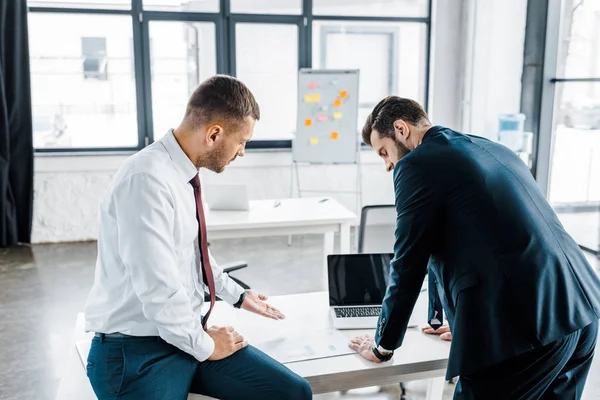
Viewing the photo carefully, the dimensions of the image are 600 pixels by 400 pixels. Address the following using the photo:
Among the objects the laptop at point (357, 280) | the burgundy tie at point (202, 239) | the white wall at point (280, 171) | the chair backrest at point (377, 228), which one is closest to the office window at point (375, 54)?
the white wall at point (280, 171)

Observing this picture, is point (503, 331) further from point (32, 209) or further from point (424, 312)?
point (32, 209)

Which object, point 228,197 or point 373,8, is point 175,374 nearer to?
point 228,197

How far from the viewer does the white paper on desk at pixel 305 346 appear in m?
1.68

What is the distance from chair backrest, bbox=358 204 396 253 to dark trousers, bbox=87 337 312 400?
1.38m

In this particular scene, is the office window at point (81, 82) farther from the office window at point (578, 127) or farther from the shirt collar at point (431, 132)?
the shirt collar at point (431, 132)

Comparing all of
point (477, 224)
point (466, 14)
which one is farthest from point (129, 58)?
point (477, 224)

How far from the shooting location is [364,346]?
1688mm

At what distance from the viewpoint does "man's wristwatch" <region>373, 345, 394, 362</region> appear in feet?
5.31

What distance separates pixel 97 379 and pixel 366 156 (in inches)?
190

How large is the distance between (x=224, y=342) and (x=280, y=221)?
72.5 inches

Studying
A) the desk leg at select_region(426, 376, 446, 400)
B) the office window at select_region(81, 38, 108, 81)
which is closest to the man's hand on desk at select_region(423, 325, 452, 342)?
the desk leg at select_region(426, 376, 446, 400)

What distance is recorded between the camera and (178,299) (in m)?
1.45

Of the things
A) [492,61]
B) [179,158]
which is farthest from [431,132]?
[492,61]

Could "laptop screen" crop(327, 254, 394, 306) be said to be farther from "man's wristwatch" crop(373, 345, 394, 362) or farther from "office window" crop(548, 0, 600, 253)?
"office window" crop(548, 0, 600, 253)
